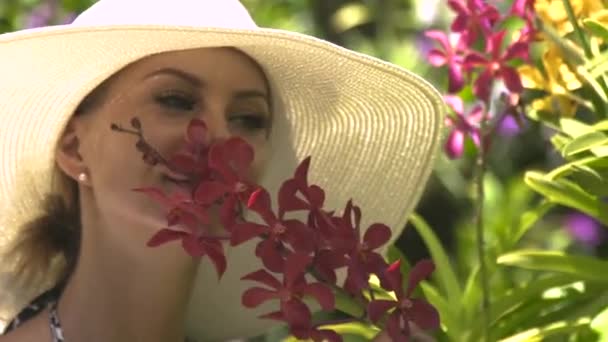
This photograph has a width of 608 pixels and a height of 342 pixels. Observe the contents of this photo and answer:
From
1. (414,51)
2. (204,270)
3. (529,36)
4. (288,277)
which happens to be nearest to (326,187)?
(204,270)

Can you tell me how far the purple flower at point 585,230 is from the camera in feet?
11.8

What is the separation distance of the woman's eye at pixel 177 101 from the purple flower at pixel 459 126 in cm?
59

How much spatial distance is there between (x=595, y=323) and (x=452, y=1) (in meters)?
0.48

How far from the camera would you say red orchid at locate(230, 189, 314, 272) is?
57.1 inches

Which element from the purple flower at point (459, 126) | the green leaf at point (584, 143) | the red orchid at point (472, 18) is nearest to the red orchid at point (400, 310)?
the green leaf at point (584, 143)

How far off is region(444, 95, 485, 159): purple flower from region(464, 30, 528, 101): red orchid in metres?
0.17

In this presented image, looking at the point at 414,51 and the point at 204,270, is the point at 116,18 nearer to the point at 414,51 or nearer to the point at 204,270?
the point at 204,270

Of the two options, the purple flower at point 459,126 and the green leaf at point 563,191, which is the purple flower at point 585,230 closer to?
the purple flower at point 459,126

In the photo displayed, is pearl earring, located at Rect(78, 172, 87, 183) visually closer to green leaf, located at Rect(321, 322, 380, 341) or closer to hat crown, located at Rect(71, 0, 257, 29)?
hat crown, located at Rect(71, 0, 257, 29)

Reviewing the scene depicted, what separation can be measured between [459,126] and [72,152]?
621mm

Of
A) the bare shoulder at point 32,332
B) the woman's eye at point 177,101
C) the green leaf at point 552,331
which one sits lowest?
the green leaf at point 552,331

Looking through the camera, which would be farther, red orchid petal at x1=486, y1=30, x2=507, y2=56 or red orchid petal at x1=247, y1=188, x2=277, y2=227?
red orchid petal at x1=486, y1=30, x2=507, y2=56

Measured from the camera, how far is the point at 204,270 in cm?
214

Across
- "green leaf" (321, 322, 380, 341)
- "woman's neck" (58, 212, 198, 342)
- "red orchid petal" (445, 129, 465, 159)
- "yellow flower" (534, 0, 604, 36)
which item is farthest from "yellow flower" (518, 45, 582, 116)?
"woman's neck" (58, 212, 198, 342)
